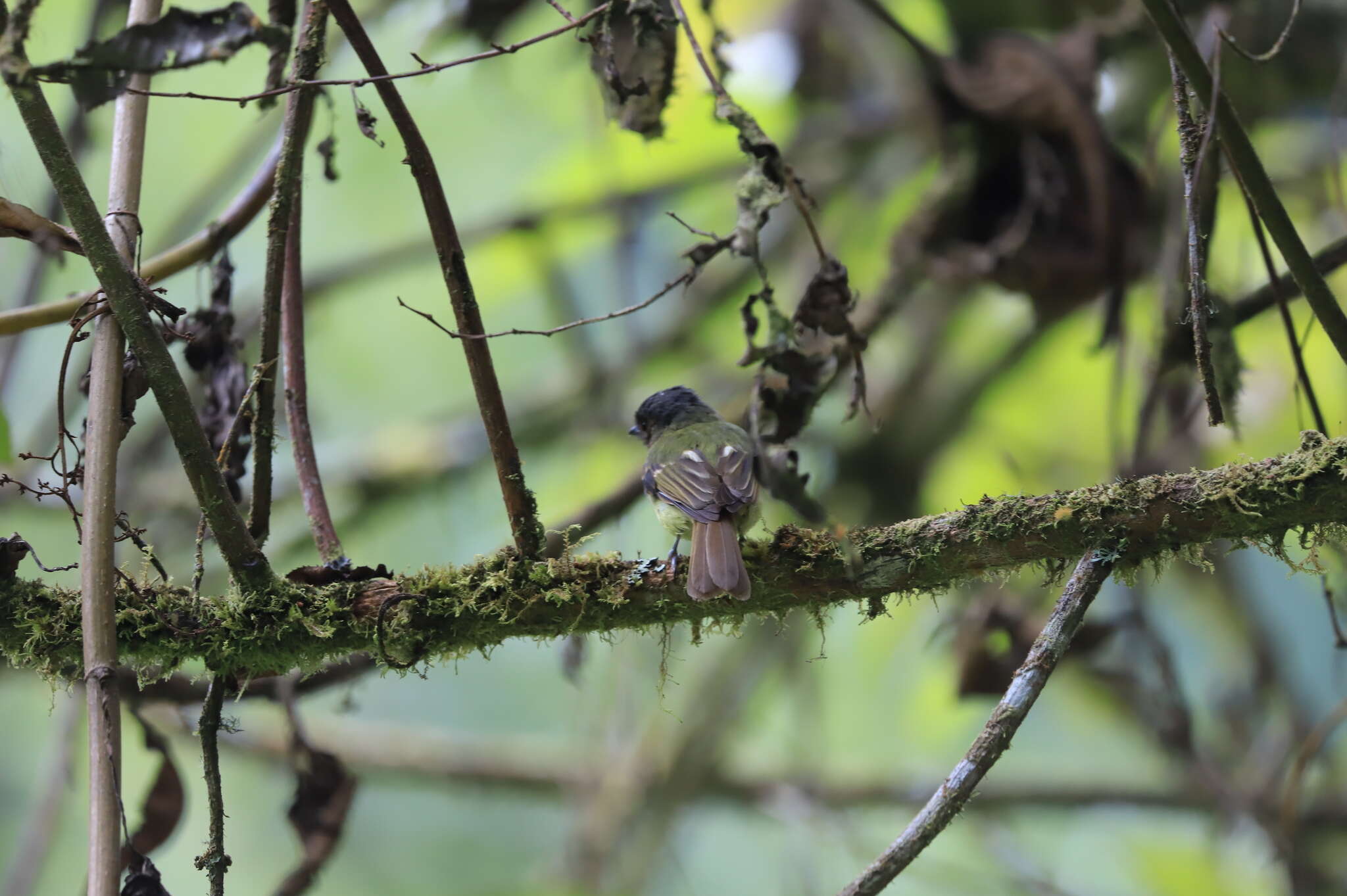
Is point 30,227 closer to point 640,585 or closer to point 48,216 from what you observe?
point 640,585

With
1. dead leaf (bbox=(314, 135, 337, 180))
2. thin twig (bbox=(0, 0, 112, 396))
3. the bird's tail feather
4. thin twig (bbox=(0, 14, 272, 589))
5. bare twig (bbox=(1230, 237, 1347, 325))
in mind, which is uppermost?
thin twig (bbox=(0, 0, 112, 396))

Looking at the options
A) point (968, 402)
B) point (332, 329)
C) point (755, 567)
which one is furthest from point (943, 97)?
point (332, 329)

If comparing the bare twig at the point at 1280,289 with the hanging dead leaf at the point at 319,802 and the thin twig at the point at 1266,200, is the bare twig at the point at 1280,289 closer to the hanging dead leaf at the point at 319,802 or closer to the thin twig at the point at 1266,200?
the thin twig at the point at 1266,200

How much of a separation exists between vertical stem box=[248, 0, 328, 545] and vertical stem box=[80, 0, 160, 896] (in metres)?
0.25

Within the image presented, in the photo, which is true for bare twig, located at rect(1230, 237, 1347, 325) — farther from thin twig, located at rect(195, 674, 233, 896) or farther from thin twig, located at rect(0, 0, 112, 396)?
thin twig, located at rect(0, 0, 112, 396)

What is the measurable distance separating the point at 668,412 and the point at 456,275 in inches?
72.1

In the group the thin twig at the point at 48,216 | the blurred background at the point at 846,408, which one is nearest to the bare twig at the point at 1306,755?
the blurred background at the point at 846,408

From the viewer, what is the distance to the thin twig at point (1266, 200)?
1976 mm

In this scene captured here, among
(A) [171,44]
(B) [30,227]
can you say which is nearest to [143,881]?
(B) [30,227]

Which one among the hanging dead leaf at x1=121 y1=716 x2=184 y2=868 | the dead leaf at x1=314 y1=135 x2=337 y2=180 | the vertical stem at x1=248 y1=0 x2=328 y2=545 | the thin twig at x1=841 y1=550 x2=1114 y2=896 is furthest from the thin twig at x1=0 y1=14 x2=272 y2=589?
the thin twig at x1=841 y1=550 x2=1114 y2=896

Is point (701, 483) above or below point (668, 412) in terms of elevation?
below

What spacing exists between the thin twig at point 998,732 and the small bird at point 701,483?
1.79ft

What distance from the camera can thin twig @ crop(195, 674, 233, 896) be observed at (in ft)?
6.40

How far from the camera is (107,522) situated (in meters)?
1.86
